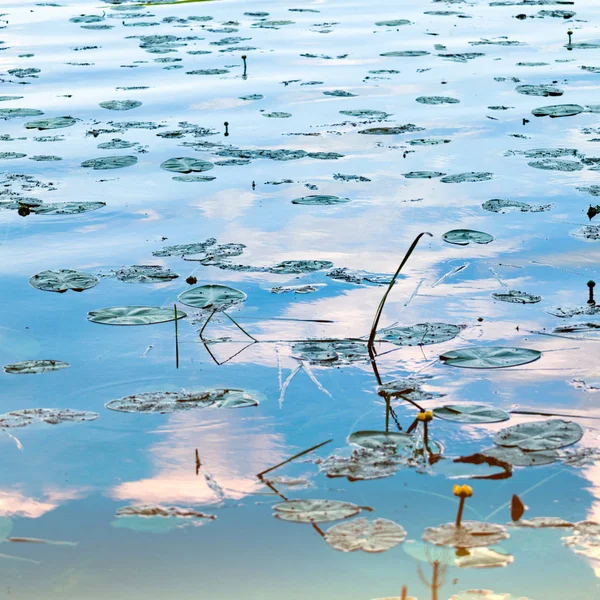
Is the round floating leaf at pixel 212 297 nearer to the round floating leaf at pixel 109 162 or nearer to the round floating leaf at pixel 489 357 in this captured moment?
the round floating leaf at pixel 489 357

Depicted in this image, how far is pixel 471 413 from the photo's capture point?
2.65 metres

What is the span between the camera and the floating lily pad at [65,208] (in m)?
4.54

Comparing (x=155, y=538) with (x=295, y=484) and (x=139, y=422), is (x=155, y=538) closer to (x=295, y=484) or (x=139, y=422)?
(x=295, y=484)

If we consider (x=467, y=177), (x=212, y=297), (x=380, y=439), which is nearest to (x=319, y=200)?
(x=467, y=177)

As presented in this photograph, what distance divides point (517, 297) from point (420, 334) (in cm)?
47

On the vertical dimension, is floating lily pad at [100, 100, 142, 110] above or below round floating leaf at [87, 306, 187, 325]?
above

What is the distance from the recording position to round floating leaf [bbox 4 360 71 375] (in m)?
3.00

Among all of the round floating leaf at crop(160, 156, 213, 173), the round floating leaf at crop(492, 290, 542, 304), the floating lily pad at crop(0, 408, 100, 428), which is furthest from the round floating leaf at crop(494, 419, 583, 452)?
the round floating leaf at crop(160, 156, 213, 173)

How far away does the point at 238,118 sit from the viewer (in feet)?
20.0

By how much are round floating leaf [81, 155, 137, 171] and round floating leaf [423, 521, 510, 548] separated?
3.46 meters

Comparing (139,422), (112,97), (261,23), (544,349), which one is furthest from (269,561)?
(261,23)

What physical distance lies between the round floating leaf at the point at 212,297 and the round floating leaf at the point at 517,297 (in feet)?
2.74

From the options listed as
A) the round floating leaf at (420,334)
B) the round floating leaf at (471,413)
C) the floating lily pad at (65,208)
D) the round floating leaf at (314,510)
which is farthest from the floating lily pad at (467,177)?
the round floating leaf at (314,510)

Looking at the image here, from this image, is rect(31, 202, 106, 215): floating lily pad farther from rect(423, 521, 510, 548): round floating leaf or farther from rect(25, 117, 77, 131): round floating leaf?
rect(423, 521, 510, 548): round floating leaf
